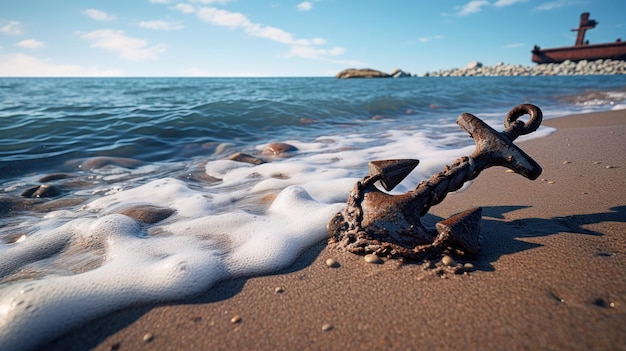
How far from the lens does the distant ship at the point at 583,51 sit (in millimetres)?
29667

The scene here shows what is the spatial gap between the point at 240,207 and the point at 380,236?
1321mm

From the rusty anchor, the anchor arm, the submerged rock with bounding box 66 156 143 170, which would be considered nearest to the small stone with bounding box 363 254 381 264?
the rusty anchor

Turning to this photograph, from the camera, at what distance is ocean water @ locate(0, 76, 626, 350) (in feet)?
4.38

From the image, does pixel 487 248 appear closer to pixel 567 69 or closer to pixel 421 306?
pixel 421 306

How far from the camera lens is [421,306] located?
3.77 ft

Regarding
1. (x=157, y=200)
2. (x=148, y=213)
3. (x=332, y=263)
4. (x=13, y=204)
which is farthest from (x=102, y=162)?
(x=332, y=263)

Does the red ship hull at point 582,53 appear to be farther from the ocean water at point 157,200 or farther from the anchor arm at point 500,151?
the anchor arm at point 500,151

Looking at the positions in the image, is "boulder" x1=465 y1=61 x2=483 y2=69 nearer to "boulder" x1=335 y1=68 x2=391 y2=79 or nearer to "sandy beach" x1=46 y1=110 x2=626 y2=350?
"boulder" x1=335 y1=68 x2=391 y2=79

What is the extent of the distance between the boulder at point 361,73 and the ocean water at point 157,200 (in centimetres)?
4157

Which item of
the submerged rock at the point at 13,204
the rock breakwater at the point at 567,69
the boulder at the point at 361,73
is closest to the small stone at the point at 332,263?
the submerged rock at the point at 13,204

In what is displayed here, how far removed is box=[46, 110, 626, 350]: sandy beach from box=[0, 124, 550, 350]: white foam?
101 mm

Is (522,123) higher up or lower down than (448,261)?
higher up

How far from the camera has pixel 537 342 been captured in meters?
0.93

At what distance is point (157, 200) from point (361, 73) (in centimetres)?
4745
